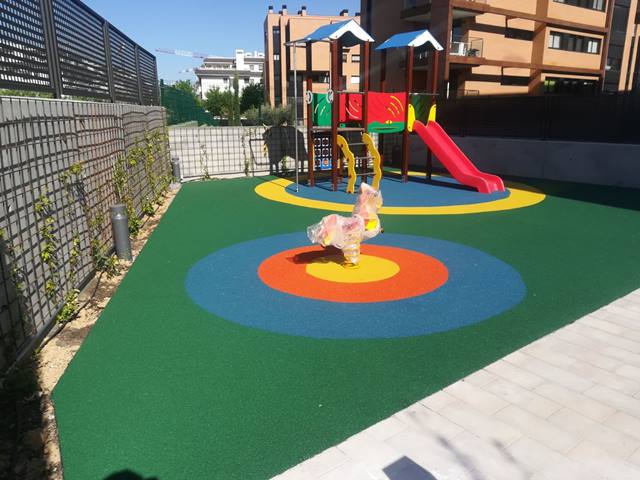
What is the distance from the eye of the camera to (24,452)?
2969 millimetres

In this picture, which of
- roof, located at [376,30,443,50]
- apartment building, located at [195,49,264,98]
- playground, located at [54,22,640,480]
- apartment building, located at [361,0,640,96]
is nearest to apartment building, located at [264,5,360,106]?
apartment building, located at [361,0,640,96]

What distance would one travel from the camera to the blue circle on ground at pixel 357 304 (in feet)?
15.5

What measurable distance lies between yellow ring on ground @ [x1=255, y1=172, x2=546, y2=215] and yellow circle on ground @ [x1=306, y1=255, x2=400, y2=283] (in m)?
3.53

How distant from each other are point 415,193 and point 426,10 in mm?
19278

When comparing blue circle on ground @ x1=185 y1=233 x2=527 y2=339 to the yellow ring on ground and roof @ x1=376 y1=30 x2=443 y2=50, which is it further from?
roof @ x1=376 y1=30 x2=443 y2=50

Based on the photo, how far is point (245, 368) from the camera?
3.94 m

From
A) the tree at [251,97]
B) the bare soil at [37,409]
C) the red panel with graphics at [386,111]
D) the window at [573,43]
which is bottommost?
the bare soil at [37,409]

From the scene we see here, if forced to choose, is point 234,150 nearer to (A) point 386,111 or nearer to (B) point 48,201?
(A) point 386,111

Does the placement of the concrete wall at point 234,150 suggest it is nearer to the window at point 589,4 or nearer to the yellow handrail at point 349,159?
the yellow handrail at point 349,159

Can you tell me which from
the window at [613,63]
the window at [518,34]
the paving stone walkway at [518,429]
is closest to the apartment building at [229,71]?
the window at [613,63]

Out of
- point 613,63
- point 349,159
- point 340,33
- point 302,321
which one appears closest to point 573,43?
point 613,63

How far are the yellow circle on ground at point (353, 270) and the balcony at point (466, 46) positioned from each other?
959 inches

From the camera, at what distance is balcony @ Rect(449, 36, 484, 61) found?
27.7 meters

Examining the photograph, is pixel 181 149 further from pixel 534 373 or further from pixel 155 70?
pixel 534 373
